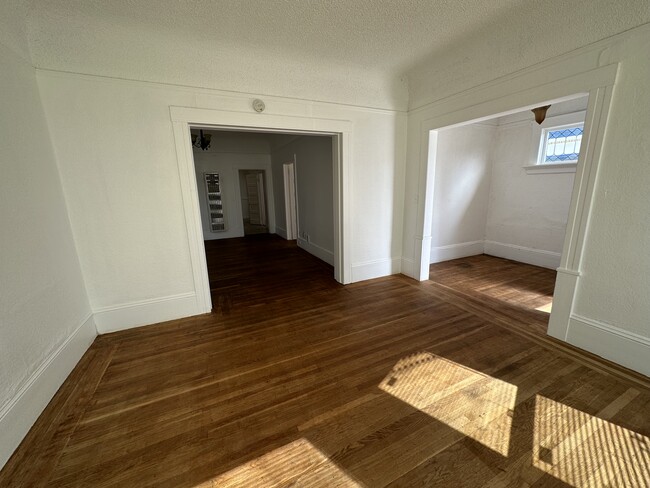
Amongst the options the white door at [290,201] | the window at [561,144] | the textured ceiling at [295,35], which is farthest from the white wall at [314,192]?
the window at [561,144]

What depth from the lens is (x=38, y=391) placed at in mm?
1734

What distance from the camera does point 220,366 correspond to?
2.16 meters

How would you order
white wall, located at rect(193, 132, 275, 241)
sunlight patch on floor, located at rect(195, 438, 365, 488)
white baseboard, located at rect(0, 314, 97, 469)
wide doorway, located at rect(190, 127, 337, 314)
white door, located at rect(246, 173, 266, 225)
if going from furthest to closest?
white door, located at rect(246, 173, 266, 225) < white wall, located at rect(193, 132, 275, 241) < wide doorway, located at rect(190, 127, 337, 314) < white baseboard, located at rect(0, 314, 97, 469) < sunlight patch on floor, located at rect(195, 438, 365, 488)

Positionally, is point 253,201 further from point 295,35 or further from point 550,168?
point 550,168

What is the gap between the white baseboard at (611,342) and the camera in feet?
6.36

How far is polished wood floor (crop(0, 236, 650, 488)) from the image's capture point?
Result: 4.38 feet

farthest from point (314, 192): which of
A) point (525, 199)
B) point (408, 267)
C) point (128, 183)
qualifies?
point (525, 199)

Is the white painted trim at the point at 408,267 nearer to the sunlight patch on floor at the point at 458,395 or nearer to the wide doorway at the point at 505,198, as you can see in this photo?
the wide doorway at the point at 505,198

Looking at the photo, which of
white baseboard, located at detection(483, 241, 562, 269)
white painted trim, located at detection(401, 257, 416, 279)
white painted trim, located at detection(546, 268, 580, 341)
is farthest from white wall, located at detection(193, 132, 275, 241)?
white painted trim, located at detection(546, 268, 580, 341)

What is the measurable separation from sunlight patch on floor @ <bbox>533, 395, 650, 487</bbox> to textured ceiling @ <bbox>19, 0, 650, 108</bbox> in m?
2.62

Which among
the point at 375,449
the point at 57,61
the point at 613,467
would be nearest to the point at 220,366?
the point at 375,449

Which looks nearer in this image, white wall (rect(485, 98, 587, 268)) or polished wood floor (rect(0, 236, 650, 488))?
polished wood floor (rect(0, 236, 650, 488))

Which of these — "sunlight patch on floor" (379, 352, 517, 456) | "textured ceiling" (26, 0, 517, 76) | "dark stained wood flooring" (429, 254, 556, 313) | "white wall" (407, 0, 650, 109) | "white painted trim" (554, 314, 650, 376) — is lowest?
"sunlight patch on floor" (379, 352, 517, 456)

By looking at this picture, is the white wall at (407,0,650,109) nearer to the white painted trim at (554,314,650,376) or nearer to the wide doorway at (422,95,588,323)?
the wide doorway at (422,95,588,323)
